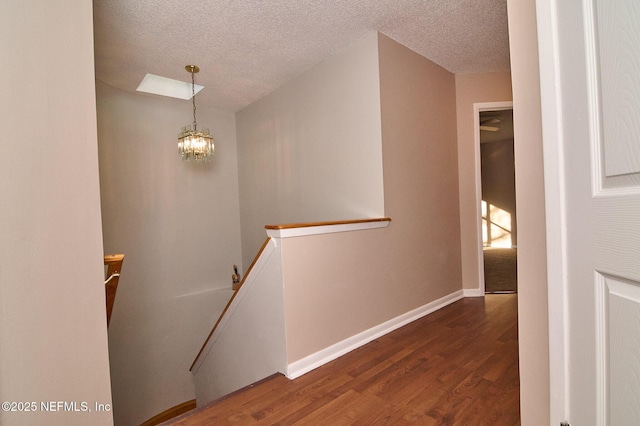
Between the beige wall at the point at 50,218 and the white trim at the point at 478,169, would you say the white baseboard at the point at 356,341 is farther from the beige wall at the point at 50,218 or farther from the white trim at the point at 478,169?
the beige wall at the point at 50,218

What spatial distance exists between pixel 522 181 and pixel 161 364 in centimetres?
440

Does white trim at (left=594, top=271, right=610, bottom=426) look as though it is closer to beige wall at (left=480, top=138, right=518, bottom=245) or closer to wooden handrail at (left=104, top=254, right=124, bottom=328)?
wooden handrail at (left=104, top=254, right=124, bottom=328)

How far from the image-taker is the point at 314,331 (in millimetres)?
2105

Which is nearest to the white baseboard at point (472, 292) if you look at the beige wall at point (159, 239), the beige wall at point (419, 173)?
the beige wall at point (419, 173)

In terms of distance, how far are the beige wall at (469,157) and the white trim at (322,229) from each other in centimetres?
149

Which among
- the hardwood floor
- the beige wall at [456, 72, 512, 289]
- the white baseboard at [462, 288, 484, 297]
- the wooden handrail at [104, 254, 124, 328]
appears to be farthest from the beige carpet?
the wooden handrail at [104, 254, 124, 328]

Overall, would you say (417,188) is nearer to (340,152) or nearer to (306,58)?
(340,152)

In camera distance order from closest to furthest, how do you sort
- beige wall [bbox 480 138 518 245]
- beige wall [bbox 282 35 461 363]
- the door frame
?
beige wall [bbox 282 35 461 363]
the door frame
beige wall [bbox 480 138 518 245]

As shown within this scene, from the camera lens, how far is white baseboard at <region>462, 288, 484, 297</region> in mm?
3506

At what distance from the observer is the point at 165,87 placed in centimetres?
385

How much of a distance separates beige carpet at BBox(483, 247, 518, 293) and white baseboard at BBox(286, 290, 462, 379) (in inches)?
39.3

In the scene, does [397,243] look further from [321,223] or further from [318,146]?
[318,146]

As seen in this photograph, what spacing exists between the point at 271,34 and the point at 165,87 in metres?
2.06

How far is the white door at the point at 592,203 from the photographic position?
618 mm
